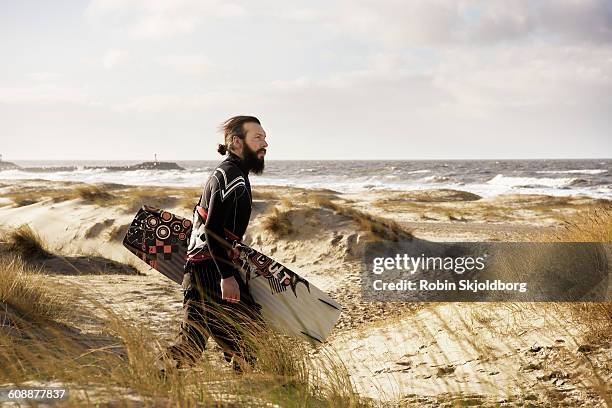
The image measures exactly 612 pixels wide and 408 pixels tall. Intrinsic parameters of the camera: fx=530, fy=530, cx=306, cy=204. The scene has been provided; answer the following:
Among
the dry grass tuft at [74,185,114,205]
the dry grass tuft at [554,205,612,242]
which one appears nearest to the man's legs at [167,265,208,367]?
the dry grass tuft at [554,205,612,242]

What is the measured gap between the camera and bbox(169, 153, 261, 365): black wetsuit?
3.03 meters

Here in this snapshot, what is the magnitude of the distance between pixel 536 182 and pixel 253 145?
154 ft

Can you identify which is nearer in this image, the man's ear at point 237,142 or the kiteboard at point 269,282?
the man's ear at point 237,142

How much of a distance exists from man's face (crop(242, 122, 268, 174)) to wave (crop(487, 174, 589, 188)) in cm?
4214

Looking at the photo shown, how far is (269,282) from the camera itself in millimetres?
3508

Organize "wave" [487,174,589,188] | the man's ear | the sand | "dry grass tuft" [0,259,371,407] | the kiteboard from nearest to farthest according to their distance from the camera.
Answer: "dry grass tuft" [0,259,371,407] < the man's ear < the kiteboard < the sand < "wave" [487,174,589,188]

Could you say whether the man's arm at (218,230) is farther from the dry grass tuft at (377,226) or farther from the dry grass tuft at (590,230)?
the dry grass tuft at (377,226)

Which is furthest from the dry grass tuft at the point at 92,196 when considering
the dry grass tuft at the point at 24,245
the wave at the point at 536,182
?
the wave at the point at 536,182

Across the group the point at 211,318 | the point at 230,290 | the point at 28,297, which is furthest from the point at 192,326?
the point at 28,297

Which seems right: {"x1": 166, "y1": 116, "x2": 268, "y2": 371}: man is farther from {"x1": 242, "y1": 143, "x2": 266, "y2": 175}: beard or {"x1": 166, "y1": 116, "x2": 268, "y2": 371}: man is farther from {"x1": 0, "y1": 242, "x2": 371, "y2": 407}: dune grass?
{"x1": 0, "y1": 242, "x2": 371, "y2": 407}: dune grass

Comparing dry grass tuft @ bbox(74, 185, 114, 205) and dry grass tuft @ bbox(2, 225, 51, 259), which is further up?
dry grass tuft @ bbox(74, 185, 114, 205)

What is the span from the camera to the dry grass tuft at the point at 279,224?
37.1ft

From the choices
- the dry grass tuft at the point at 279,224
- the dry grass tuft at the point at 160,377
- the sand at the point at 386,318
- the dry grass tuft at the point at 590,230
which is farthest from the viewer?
the dry grass tuft at the point at 279,224

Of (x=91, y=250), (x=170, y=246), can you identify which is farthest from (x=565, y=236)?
(x=91, y=250)
